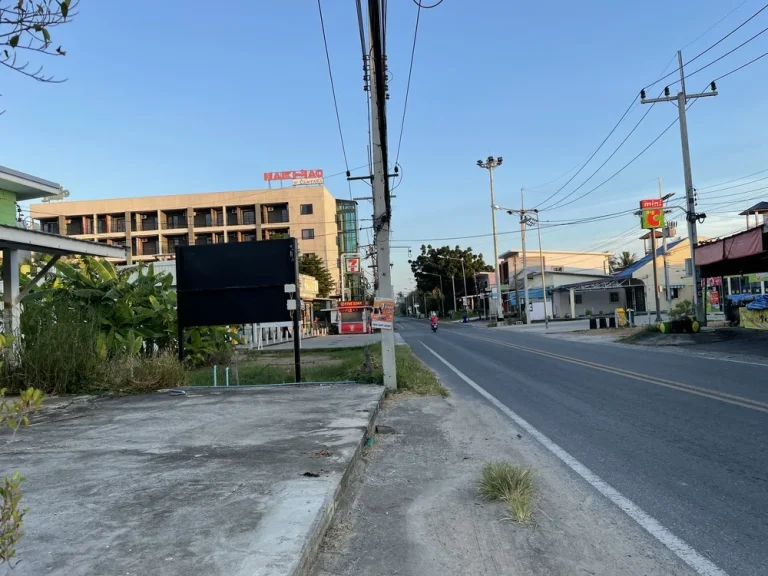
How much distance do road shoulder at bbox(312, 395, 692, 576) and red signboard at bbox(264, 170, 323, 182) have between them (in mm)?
69847

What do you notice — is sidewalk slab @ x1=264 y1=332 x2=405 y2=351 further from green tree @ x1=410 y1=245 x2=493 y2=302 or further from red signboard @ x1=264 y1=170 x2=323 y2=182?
green tree @ x1=410 y1=245 x2=493 y2=302

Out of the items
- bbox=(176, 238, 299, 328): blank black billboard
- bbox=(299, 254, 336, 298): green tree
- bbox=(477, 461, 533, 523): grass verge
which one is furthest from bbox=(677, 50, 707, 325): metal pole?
bbox=(299, 254, 336, 298): green tree

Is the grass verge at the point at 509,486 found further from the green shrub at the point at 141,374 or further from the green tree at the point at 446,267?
the green tree at the point at 446,267

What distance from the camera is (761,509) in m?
4.64

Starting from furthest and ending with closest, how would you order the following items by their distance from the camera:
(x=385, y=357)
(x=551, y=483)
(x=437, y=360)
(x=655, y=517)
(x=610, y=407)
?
1. (x=437, y=360)
2. (x=385, y=357)
3. (x=610, y=407)
4. (x=551, y=483)
5. (x=655, y=517)

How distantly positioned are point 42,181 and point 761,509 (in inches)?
729

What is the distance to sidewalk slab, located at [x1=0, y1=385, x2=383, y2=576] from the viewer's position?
3.51 m

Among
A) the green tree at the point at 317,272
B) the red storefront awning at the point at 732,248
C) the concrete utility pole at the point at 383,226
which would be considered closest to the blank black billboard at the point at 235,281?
the concrete utility pole at the point at 383,226

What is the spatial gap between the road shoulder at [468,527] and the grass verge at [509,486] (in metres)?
0.09

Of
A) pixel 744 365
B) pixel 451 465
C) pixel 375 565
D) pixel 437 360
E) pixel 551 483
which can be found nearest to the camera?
pixel 375 565

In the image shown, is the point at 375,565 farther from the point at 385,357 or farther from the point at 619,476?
the point at 385,357

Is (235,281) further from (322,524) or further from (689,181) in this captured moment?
(689,181)

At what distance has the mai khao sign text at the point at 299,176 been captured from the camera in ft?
243

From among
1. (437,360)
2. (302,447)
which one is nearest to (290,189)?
(437,360)
